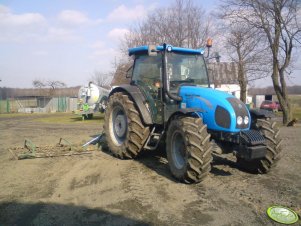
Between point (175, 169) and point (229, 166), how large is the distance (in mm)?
1623

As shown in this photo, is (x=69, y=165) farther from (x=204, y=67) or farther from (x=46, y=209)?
(x=204, y=67)

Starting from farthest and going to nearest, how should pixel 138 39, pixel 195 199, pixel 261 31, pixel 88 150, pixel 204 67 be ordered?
pixel 138 39, pixel 261 31, pixel 88 150, pixel 204 67, pixel 195 199

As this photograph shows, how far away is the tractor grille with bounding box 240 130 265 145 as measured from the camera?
17.5 feet

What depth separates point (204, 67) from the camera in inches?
287

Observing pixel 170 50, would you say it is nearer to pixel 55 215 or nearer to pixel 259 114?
pixel 259 114

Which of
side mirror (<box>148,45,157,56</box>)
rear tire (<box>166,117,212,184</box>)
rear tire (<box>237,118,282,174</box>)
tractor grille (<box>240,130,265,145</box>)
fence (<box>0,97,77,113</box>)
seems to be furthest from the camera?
fence (<box>0,97,77,113</box>)

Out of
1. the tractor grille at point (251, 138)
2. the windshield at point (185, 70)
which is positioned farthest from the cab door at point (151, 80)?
the tractor grille at point (251, 138)

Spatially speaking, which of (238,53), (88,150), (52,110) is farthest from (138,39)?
(52,110)

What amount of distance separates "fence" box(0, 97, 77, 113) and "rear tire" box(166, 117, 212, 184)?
37.7 metres

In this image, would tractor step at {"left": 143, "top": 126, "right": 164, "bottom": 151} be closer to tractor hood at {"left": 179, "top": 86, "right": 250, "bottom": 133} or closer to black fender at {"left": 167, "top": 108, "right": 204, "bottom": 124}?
black fender at {"left": 167, "top": 108, "right": 204, "bottom": 124}

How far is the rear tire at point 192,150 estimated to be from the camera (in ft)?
17.1

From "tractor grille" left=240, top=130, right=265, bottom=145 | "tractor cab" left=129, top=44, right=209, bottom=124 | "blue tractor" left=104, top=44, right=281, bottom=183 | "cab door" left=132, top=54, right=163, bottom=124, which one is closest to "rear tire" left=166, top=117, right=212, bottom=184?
"blue tractor" left=104, top=44, right=281, bottom=183

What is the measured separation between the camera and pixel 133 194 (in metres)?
5.07

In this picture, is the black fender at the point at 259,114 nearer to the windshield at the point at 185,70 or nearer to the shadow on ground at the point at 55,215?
the windshield at the point at 185,70
